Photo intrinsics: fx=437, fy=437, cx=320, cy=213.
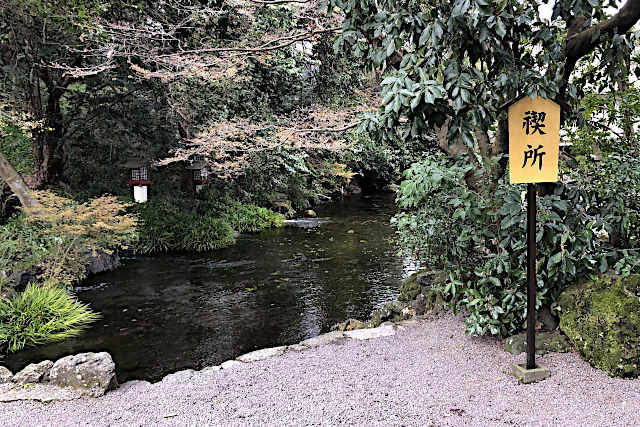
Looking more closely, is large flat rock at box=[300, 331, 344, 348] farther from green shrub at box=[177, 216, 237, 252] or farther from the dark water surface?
green shrub at box=[177, 216, 237, 252]

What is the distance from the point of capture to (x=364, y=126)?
2.95m

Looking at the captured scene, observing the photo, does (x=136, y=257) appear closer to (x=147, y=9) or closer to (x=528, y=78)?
(x=147, y=9)

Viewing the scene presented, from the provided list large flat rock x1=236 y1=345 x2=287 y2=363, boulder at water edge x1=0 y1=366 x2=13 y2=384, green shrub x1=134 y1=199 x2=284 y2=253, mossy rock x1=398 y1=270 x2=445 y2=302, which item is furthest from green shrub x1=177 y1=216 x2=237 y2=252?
large flat rock x1=236 y1=345 x2=287 y2=363

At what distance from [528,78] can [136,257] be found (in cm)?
804

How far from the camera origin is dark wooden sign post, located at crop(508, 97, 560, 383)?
275 centimetres

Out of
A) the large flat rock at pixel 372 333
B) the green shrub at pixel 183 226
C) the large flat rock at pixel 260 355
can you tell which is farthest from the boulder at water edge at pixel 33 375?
the green shrub at pixel 183 226

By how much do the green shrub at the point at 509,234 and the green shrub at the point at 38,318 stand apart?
4.12 metres

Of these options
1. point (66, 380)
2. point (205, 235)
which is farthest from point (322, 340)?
point (205, 235)

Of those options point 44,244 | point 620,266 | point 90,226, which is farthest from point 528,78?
point 44,244

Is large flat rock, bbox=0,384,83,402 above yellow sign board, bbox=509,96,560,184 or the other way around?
the other way around

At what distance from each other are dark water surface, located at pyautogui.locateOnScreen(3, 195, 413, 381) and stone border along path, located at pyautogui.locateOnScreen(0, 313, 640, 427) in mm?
1284

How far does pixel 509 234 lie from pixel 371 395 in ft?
5.06

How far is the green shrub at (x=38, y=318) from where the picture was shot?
4.67m

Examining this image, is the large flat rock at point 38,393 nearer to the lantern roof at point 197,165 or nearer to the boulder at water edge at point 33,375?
the boulder at water edge at point 33,375
